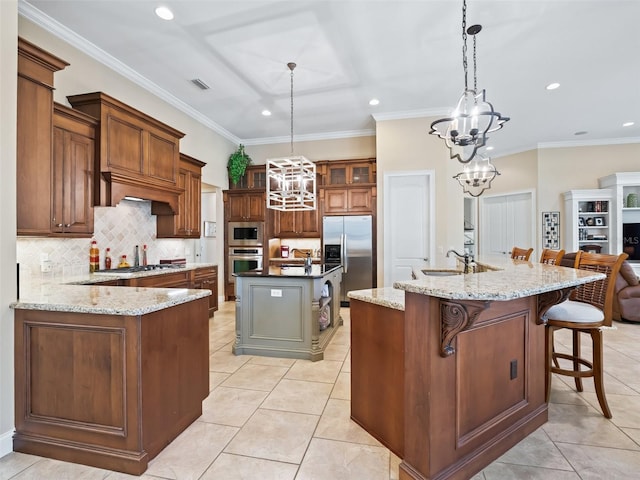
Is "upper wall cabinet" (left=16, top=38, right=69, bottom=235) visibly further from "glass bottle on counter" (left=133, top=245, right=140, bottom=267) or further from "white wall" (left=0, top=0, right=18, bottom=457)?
"glass bottle on counter" (left=133, top=245, right=140, bottom=267)

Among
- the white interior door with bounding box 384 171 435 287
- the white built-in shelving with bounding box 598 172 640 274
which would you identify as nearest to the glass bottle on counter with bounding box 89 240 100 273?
the white interior door with bounding box 384 171 435 287

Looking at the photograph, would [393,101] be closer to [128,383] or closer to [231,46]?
[231,46]

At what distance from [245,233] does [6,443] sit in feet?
14.2

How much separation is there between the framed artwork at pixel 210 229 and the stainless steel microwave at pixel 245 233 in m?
0.27

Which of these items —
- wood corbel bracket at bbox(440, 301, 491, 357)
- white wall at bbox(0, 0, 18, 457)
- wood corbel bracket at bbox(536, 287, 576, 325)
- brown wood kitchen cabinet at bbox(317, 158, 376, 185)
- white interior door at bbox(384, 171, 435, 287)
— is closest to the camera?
wood corbel bracket at bbox(440, 301, 491, 357)

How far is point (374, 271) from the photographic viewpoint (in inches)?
217

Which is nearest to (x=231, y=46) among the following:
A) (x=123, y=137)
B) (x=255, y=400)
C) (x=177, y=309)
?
(x=123, y=137)

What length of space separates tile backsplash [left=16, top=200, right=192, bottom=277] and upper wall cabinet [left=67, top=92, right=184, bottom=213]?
488mm

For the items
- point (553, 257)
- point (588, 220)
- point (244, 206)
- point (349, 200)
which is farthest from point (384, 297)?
point (588, 220)

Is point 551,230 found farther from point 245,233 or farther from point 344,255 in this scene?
point 245,233

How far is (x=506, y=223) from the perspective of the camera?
24.7 ft

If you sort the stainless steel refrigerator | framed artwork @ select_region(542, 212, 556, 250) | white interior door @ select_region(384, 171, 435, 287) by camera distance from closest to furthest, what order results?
white interior door @ select_region(384, 171, 435, 287), the stainless steel refrigerator, framed artwork @ select_region(542, 212, 556, 250)

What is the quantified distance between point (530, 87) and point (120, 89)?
5374 mm

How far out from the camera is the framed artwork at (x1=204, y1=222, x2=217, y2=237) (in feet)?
19.0
